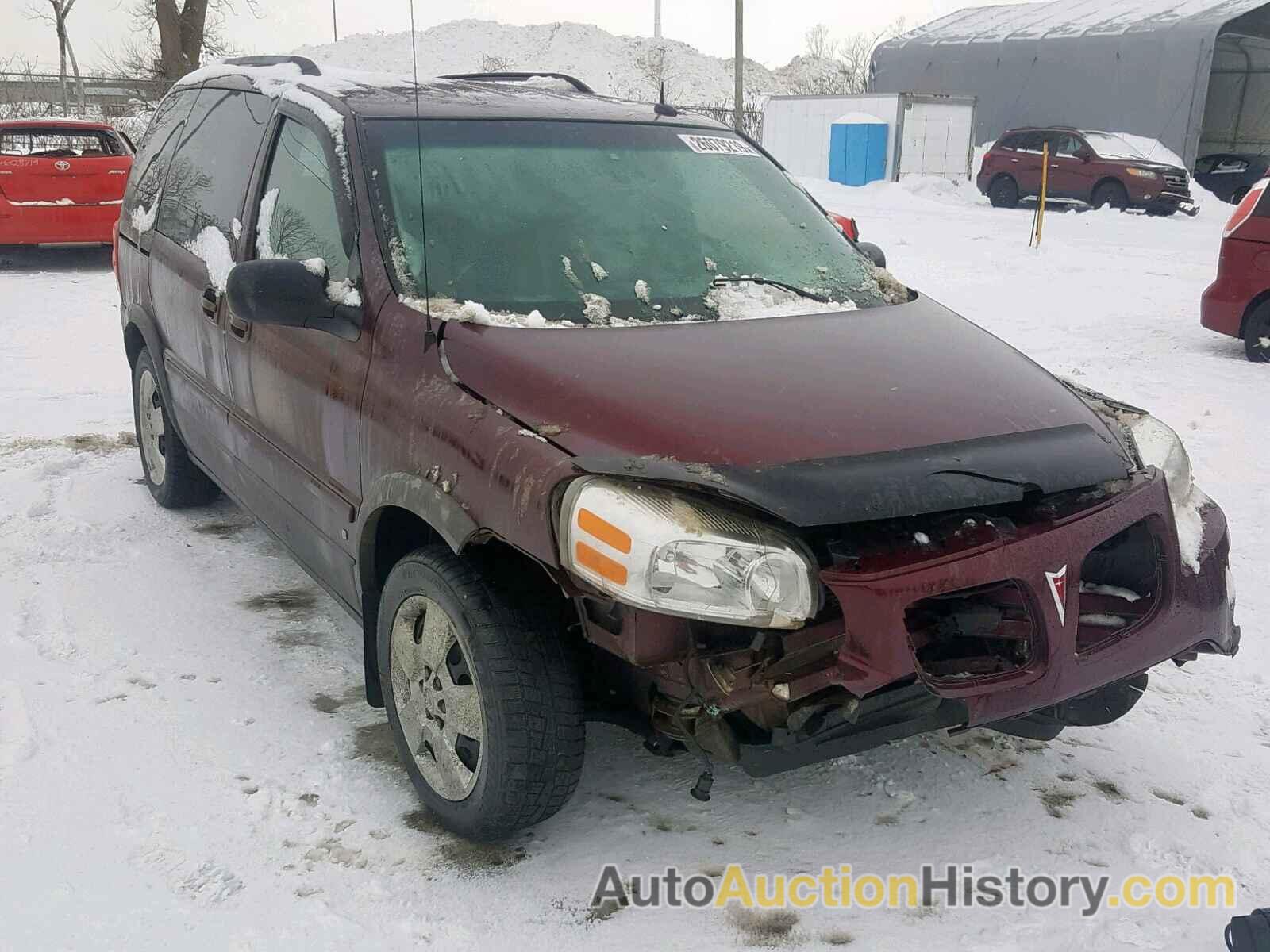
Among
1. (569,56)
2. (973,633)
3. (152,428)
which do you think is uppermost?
(569,56)

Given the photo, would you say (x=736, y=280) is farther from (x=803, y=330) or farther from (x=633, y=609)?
(x=633, y=609)

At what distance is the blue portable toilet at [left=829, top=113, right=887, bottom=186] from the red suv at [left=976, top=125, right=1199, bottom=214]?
3.05 metres

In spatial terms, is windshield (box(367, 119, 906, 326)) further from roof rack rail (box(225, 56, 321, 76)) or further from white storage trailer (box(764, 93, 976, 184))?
white storage trailer (box(764, 93, 976, 184))

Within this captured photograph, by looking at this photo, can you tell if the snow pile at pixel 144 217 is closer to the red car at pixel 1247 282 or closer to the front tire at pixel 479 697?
→ the front tire at pixel 479 697

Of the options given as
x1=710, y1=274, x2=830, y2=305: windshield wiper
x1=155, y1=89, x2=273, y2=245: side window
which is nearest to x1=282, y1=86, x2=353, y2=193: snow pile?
x1=155, y1=89, x2=273, y2=245: side window

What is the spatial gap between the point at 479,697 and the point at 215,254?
217cm

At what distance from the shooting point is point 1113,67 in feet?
89.1

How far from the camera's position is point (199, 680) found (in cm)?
364

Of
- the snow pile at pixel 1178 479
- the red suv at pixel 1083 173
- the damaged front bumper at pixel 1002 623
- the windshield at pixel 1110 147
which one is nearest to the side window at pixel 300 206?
the damaged front bumper at pixel 1002 623

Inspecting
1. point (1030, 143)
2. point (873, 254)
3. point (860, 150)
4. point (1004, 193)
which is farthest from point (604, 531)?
point (860, 150)

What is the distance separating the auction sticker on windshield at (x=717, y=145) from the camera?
3889 millimetres

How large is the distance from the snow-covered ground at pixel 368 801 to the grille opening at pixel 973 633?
629 mm

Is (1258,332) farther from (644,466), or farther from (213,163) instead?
(644,466)

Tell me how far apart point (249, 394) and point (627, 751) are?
1670mm
